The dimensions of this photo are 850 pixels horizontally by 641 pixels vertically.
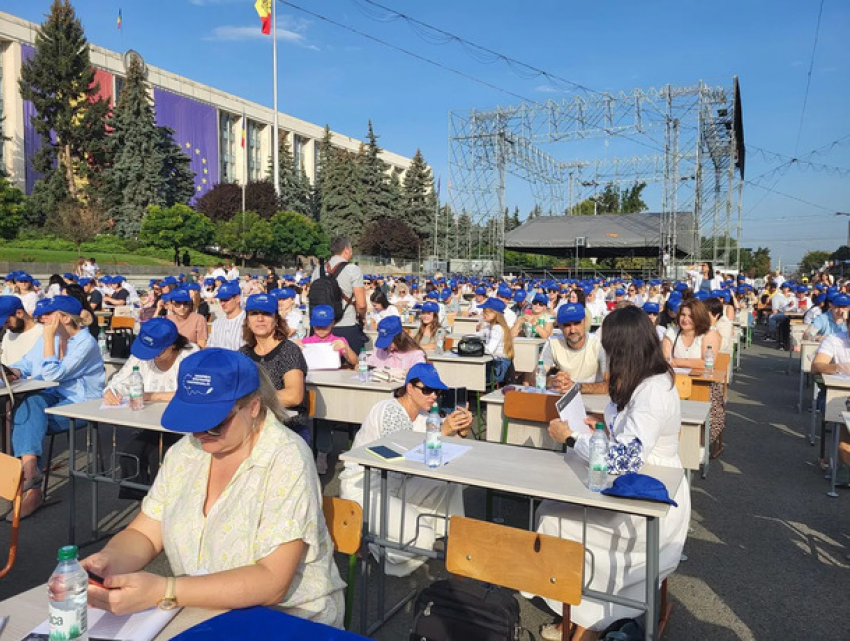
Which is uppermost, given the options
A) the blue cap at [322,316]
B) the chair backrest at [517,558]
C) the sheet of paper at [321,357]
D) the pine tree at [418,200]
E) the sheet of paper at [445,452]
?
the pine tree at [418,200]

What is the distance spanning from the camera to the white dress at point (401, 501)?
3.96 metres

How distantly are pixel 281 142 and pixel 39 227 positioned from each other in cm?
3598

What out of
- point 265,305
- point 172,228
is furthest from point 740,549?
point 172,228

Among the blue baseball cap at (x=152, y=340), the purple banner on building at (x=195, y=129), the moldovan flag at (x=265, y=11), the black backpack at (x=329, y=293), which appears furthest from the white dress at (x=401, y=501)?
the purple banner on building at (x=195, y=129)

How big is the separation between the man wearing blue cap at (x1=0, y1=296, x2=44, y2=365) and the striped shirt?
173 cm

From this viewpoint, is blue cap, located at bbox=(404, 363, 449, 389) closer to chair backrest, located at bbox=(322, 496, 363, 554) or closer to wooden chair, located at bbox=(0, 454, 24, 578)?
chair backrest, located at bbox=(322, 496, 363, 554)

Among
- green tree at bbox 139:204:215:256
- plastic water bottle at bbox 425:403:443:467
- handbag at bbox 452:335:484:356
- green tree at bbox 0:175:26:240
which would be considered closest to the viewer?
plastic water bottle at bbox 425:403:443:467

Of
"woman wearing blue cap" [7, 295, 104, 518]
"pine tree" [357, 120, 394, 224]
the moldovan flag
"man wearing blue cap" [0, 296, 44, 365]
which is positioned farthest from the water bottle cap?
"pine tree" [357, 120, 394, 224]

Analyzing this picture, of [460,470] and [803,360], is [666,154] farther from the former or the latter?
[460,470]

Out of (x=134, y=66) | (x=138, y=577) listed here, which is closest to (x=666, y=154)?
(x=138, y=577)

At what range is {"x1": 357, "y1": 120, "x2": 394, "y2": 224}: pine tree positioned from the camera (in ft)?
182

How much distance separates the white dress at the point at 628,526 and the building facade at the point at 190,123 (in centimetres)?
4569

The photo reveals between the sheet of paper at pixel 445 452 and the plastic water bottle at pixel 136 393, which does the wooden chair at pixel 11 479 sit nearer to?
the plastic water bottle at pixel 136 393

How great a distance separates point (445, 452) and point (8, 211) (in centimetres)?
3617
